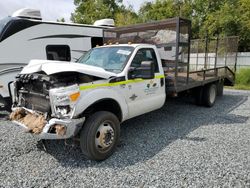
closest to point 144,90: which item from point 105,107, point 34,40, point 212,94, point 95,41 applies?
point 105,107

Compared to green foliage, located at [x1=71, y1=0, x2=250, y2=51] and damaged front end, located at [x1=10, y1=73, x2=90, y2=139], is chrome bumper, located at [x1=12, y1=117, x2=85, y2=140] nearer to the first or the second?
damaged front end, located at [x1=10, y1=73, x2=90, y2=139]

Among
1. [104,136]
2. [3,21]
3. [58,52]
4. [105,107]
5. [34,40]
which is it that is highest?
[3,21]

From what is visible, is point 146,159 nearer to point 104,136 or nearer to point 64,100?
point 104,136

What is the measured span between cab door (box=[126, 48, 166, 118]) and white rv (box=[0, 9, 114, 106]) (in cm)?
384

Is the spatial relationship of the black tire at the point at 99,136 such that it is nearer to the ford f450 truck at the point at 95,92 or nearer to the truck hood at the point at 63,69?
the ford f450 truck at the point at 95,92

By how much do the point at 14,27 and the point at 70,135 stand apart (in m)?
4.75

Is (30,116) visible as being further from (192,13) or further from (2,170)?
(192,13)

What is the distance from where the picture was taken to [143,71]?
173 inches

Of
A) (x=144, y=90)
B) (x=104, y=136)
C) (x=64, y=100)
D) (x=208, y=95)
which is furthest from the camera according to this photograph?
(x=208, y=95)

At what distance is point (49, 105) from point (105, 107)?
1047 mm

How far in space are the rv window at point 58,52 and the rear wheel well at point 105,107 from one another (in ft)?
13.7

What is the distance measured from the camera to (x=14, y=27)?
6797mm

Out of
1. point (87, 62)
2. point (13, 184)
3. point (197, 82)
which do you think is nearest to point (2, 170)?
point (13, 184)

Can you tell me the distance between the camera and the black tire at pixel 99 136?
3738 millimetres
